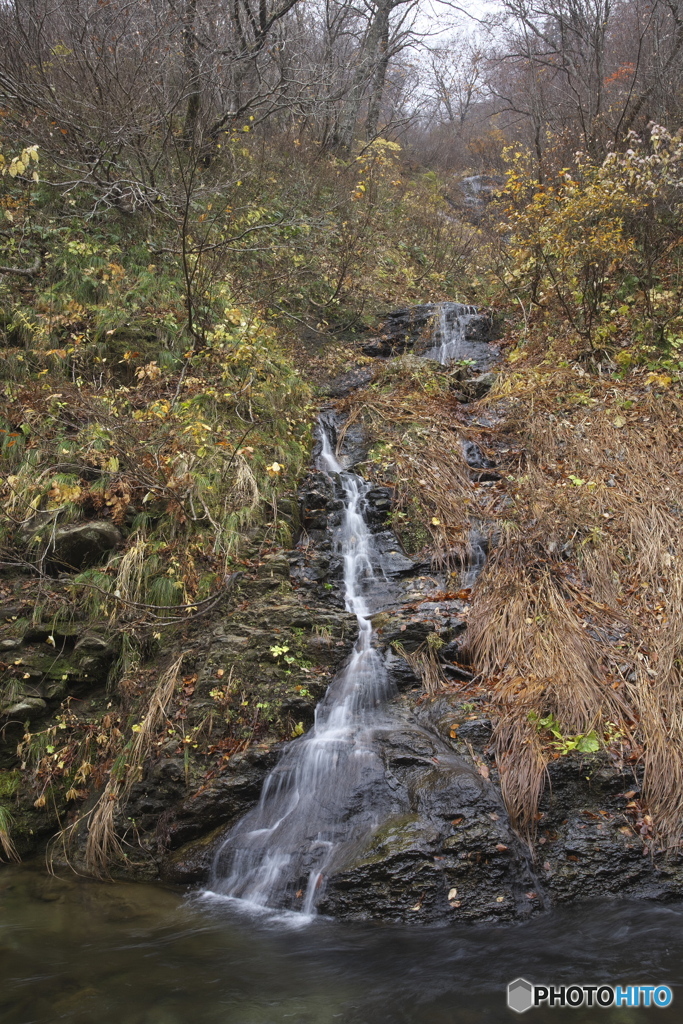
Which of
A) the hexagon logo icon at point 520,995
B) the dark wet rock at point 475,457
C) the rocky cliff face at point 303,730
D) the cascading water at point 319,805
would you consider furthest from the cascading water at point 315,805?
the dark wet rock at point 475,457

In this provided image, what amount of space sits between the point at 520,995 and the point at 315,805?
1.53 m

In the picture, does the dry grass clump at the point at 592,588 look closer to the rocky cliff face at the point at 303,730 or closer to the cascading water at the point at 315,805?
the rocky cliff face at the point at 303,730

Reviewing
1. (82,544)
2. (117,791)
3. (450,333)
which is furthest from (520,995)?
(450,333)

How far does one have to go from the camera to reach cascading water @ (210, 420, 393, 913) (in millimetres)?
3762

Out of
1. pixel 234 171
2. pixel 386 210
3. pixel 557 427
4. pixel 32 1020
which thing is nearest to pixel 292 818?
pixel 32 1020

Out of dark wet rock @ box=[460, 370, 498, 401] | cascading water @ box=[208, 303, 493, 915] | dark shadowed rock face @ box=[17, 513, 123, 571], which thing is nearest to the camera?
cascading water @ box=[208, 303, 493, 915]

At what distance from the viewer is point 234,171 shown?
9.57m

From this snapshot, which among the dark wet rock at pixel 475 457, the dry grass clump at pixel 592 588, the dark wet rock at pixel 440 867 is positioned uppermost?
the dark wet rock at pixel 475 457

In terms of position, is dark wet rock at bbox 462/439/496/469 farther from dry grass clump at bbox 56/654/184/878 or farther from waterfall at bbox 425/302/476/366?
dry grass clump at bbox 56/654/184/878

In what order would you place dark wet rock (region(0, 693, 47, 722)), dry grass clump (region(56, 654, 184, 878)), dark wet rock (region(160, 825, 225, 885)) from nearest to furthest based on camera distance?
dark wet rock (region(160, 825, 225, 885)) → dry grass clump (region(56, 654, 184, 878)) → dark wet rock (region(0, 693, 47, 722))

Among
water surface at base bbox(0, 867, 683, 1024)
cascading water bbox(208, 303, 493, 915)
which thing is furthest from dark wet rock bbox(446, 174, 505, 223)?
water surface at base bbox(0, 867, 683, 1024)

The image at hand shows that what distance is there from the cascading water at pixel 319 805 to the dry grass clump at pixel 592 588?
86 cm

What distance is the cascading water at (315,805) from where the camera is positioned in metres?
3.76

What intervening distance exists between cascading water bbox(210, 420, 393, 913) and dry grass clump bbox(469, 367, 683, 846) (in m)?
0.90
